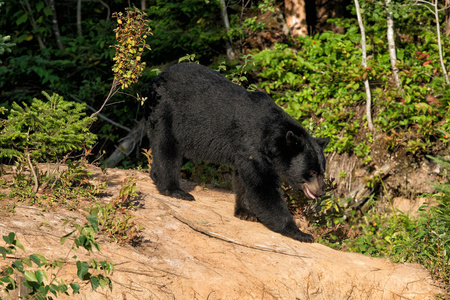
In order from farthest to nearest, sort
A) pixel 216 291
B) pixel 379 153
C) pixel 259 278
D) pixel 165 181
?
pixel 379 153 → pixel 165 181 → pixel 259 278 → pixel 216 291

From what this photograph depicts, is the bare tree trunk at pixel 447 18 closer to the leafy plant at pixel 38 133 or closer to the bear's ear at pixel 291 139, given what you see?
the bear's ear at pixel 291 139

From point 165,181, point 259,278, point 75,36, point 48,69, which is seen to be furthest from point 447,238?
point 75,36

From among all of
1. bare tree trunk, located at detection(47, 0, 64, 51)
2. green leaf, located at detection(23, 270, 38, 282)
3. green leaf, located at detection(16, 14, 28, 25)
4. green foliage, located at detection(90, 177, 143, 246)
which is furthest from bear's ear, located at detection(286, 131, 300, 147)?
green leaf, located at detection(16, 14, 28, 25)

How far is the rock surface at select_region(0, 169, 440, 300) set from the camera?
14.4ft

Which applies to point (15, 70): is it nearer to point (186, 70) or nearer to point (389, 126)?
point (186, 70)

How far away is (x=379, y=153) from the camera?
8.66 metres

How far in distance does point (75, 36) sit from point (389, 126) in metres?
7.60

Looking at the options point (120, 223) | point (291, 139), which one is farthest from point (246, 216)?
point (120, 223)

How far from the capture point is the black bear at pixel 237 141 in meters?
6.02

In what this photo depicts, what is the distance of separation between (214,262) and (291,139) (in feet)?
5.82

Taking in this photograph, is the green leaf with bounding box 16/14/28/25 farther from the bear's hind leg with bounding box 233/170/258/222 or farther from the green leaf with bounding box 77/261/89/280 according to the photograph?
the green leaf with bounding box 77/261/89/280

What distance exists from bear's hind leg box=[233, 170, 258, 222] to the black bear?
13mm

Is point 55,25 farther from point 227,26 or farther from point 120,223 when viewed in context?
point 120,223

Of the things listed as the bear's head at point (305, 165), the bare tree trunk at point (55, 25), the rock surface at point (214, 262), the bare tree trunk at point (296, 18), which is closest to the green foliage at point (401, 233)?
the rock surface at point (214, 262)
